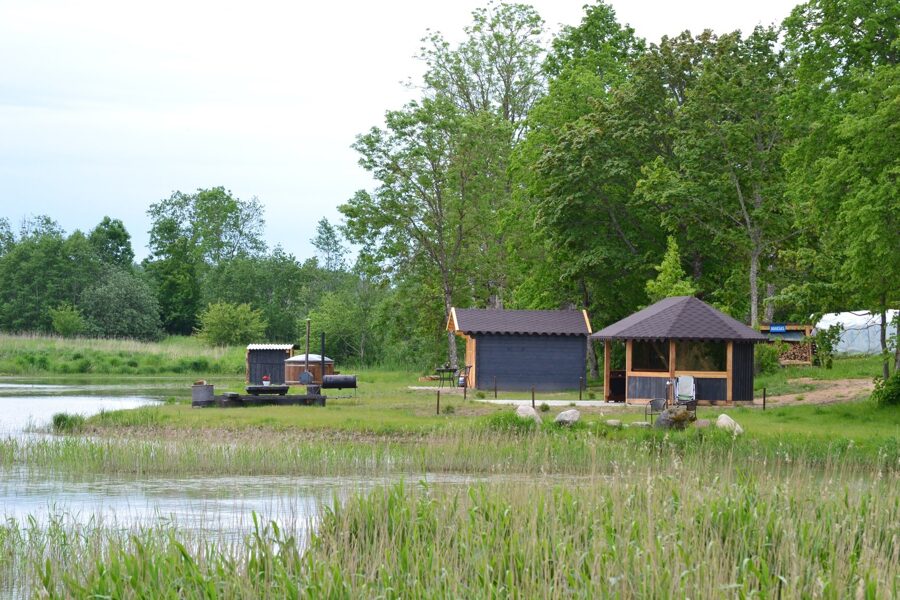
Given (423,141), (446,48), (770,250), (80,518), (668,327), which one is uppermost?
(446,48)

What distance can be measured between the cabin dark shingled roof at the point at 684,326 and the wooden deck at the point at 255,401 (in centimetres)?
902

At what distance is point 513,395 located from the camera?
39219 mm

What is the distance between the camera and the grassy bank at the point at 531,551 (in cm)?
870

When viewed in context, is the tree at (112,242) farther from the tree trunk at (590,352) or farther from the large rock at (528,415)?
the large rock at (528,415)

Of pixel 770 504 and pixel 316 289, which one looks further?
pixel 316 289

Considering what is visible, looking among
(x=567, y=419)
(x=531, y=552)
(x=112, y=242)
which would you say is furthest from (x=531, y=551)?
(x=112, y=242)

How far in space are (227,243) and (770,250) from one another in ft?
238

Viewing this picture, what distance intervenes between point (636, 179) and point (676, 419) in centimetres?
2137

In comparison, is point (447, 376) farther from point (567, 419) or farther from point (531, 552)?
point (531, 552)

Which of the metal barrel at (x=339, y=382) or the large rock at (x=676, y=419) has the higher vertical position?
the metal barrel at (x=339, y=382)

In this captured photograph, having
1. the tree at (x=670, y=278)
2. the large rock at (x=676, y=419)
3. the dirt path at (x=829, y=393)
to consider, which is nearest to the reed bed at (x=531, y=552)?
the large rock at (x=676, y=419)

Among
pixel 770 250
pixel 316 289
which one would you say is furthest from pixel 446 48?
pixel 316 289

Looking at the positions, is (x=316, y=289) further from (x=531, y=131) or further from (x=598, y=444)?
(x=598, y=444)


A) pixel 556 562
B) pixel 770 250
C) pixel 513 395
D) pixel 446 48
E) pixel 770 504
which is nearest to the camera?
pixel 556 562
